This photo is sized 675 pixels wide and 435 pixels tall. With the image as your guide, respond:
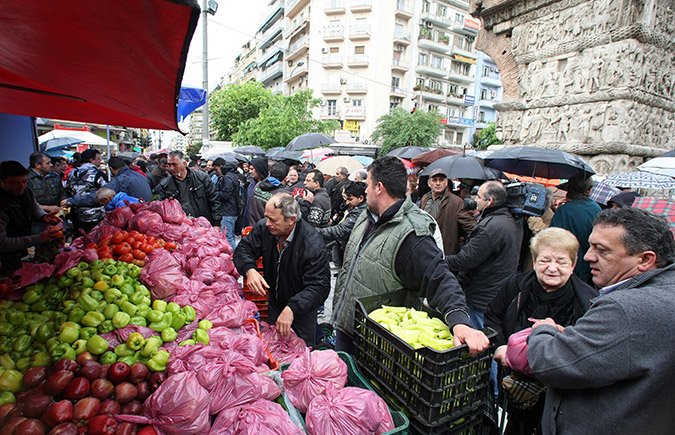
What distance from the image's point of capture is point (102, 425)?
4.58 feet

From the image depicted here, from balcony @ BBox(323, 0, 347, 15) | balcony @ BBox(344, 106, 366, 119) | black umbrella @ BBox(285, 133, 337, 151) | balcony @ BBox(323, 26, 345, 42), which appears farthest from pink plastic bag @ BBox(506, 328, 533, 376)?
balcony @ BBox(323, 0, 347, 15)

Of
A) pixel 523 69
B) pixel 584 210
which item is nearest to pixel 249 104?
pixel 523 69

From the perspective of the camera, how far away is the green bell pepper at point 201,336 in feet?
6.58

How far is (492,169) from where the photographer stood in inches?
267

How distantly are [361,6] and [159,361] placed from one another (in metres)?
41.6

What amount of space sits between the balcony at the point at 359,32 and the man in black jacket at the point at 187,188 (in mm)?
35927

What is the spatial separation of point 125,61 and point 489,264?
135 inches

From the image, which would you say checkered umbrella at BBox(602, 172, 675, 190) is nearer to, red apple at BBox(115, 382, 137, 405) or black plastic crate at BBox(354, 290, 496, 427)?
black plastic crate at BBox(354, 290, 496, 427)

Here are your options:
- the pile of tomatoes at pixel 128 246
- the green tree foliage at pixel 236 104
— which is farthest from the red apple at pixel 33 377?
the green tree foliage at pixel 236 104

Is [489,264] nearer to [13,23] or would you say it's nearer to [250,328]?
[250,328]

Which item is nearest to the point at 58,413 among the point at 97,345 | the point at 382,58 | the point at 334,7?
the point at 97,345

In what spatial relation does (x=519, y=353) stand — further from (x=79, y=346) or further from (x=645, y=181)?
(x=645, y=181)

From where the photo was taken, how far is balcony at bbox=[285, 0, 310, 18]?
4154 centimetres

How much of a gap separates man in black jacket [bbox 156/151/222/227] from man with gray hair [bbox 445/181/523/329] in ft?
14.5
